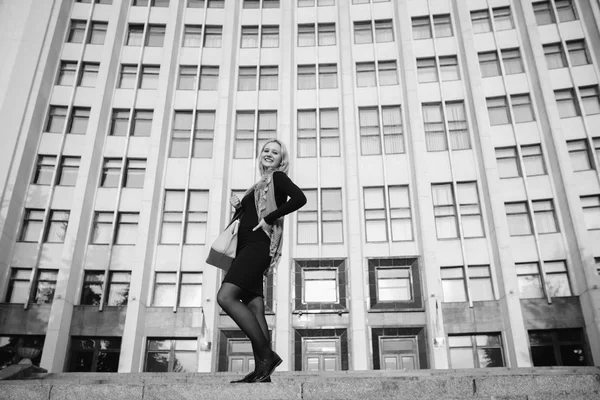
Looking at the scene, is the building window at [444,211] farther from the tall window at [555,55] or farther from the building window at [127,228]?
the building window at [127,228]

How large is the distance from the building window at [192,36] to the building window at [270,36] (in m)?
3.90

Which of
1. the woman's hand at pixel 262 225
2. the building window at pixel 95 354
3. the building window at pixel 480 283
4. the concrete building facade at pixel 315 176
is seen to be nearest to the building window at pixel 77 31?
the concrete building facade at pixel 315 176

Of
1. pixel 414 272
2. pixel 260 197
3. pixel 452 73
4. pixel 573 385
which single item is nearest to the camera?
pixel 573 385

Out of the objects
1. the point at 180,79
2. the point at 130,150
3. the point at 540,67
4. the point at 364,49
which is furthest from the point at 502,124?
the point at 130,150

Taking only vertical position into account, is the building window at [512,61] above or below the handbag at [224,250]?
above

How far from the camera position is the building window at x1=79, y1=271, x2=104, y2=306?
24969mm

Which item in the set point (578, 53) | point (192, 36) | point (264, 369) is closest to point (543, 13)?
point (578, 53)

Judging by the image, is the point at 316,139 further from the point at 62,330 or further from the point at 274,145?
the point at 274,145

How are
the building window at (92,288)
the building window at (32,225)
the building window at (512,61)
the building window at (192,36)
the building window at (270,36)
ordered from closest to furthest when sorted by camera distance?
the building window at (92,288) < the building window at (32,225) < the building window at (512,61) < the building window at (192,36) < the building window at (270,36)

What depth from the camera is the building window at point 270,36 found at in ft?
101

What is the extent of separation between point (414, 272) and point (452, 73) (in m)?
12.3

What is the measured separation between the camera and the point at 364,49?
29938 mm

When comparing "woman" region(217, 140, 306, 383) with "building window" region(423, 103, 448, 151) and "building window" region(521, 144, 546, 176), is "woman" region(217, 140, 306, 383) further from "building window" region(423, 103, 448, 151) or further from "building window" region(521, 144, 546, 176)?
"building window" region(521, 144, 546, 176)

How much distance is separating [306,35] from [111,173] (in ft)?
47.1
